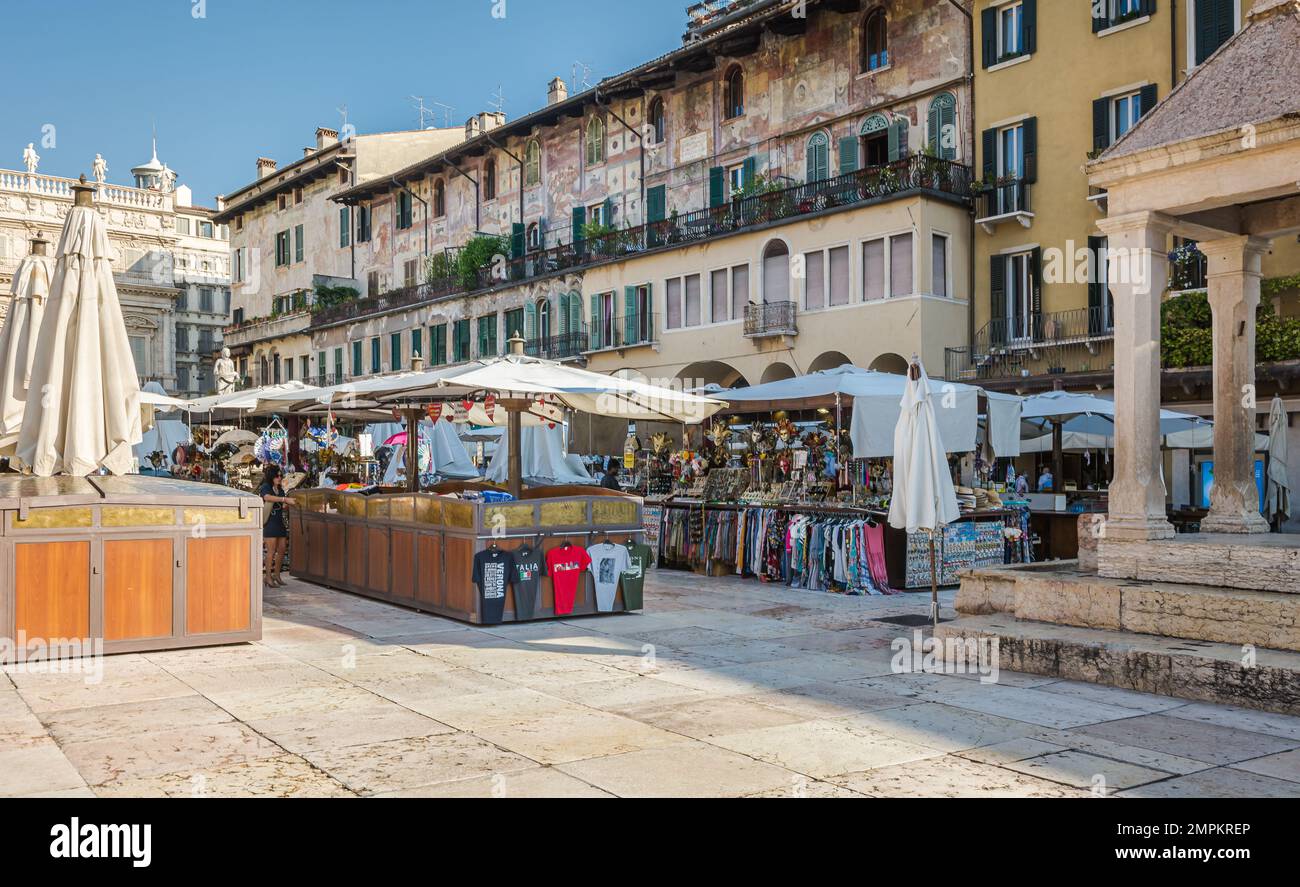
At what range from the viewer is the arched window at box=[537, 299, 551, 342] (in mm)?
36781

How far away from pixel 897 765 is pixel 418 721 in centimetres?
291

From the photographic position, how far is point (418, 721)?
268 inches

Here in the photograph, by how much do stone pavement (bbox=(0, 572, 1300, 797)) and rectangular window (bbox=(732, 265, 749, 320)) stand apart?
20.0 m

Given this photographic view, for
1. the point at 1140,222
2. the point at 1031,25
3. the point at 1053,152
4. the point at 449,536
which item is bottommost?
the point at 449,536

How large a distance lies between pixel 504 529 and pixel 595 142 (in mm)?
27860

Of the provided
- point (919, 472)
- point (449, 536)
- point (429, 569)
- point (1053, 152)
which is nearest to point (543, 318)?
point (1053, 152)

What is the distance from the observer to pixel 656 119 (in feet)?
113

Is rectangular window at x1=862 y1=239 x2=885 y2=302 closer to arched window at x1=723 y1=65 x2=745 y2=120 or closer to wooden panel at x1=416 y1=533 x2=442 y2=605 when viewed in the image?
arched window at x1=723 y1=65 x2=745 y2=120

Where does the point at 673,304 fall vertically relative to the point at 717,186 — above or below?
below

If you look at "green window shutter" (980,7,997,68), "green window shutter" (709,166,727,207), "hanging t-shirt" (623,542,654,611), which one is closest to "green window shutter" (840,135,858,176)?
"green window shutter" (980,7,997,68)

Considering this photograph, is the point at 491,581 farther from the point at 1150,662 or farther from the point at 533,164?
the point at 533,164

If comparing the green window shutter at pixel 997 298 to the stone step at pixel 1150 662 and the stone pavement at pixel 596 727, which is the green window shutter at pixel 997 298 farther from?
the stone step at pixel 1150 662

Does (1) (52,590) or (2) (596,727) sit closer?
(2) (596,727)

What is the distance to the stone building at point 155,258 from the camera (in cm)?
4872
